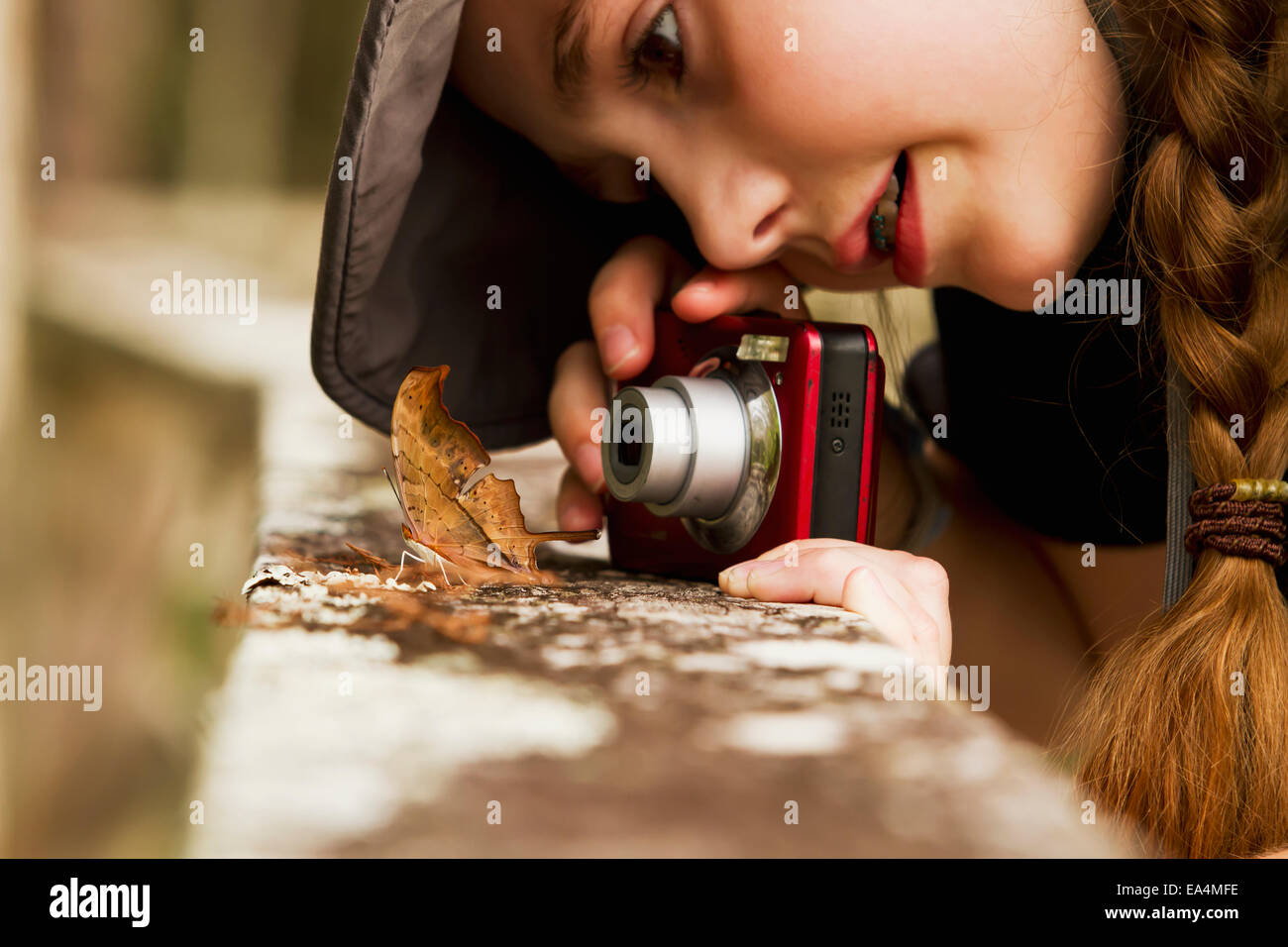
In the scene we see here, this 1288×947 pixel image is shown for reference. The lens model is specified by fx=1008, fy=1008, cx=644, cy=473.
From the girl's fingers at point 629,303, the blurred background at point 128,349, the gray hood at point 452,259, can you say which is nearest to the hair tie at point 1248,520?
the girl's fingers at point 629,303

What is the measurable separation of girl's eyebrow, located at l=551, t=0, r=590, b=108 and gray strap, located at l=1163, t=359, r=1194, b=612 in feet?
1.31

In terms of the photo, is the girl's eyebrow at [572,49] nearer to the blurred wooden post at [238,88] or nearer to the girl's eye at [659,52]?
the girl's eye at [659,52]

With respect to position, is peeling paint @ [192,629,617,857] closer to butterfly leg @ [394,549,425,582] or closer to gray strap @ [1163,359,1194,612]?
butterfly leg @ [394,549,425,582]

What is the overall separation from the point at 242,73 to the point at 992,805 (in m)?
1.54

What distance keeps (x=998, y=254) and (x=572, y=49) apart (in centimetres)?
30

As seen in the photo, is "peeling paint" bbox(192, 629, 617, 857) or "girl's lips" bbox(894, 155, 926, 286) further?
"girl's lips" bbox(894, 155, 926, 286)

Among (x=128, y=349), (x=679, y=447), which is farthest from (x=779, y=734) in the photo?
(x=128, y=349)

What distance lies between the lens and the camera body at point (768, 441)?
548 millimetres

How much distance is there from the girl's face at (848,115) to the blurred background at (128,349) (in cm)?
52

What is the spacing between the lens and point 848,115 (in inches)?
23.4

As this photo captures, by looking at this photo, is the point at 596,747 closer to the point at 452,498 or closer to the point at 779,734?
the point at 779,734

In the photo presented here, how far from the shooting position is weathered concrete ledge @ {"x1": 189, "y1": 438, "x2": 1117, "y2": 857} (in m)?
0.22

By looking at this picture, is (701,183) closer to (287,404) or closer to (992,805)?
(992,805)

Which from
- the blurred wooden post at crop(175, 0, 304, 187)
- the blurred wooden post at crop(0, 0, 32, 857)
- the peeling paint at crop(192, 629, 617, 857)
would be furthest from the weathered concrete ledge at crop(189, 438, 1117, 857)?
the blurred wooden post at crop(175, 0, 304, 187)
